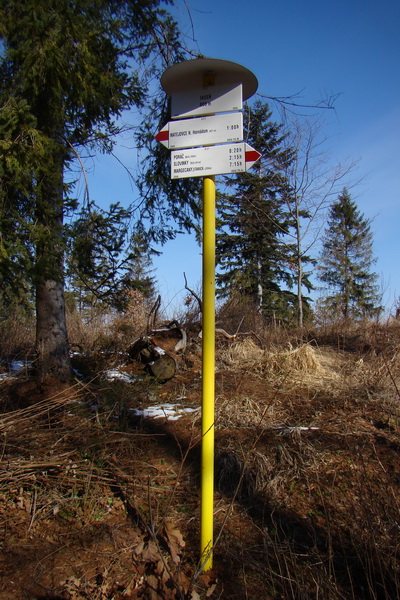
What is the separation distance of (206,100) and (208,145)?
261 mm

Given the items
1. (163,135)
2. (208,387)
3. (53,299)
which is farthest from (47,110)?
(208,387)

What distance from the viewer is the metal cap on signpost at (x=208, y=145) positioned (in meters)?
2.12

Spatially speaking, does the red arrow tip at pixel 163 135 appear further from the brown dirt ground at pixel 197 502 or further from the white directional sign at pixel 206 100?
the brown dirt ground at pixel 197 502

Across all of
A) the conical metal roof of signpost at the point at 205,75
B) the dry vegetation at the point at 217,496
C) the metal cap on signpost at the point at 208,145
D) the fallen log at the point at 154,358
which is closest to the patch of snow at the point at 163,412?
the dry vegetation at the point at 217,496

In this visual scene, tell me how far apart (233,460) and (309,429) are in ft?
3.22

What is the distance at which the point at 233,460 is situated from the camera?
3186mm

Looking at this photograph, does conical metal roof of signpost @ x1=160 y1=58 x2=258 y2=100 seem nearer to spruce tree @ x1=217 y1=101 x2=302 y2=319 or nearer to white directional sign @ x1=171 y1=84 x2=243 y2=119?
white directional sign @ x1=171 y1=84 x2=243 y2=119

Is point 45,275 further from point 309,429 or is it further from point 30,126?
point 309,429

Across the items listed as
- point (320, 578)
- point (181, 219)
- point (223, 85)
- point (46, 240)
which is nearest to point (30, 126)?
point (46, 240)

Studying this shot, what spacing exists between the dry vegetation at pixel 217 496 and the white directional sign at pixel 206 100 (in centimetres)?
155

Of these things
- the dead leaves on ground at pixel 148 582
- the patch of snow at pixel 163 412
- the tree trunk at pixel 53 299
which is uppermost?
the tree trunk at pixel 53 299

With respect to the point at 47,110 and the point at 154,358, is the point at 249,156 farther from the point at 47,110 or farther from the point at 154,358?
the point at 154,358

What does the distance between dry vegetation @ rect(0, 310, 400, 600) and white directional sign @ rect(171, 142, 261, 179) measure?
120 centimetres

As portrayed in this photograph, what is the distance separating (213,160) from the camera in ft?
7.08
